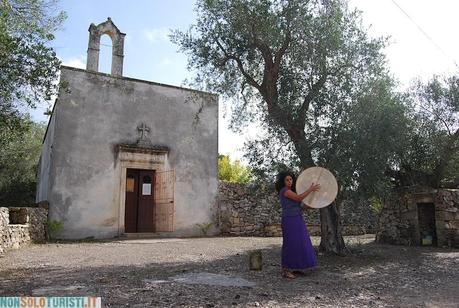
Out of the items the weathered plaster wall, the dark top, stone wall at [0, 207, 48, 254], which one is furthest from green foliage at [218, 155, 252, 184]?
the dark top

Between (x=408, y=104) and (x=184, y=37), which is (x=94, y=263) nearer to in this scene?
(x=184, y=37)

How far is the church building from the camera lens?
1291cm

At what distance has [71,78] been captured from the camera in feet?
44.0

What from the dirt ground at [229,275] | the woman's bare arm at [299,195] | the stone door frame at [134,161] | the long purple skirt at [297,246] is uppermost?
the stone door frame at [134,161]

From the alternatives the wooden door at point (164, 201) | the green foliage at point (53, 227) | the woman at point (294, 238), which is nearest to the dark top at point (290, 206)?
Result: the woman at point (294, 238)

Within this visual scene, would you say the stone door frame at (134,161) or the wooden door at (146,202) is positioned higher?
the stone door frame at (134,161)

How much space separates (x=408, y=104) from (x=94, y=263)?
8067 mm

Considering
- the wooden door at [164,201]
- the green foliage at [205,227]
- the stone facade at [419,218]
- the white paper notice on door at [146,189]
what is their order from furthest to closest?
the green foliage at [205,227]
the white paper notice on door at [146,189]
the wooden door at [164,201]
the stone facade at [419,218]

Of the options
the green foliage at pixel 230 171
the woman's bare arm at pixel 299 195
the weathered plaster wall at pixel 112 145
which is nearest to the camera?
the woman's bare arm at pixel 299 195

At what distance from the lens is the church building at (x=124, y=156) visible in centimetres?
1291

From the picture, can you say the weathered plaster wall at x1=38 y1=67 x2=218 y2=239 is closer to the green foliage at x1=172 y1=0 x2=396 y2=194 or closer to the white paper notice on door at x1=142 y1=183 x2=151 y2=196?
the white paper notice on door at x1=142 y1=183 x2=151 y2=196

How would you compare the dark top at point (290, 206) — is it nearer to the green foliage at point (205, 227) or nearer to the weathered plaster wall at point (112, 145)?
the weathered plaster wall at point (112, 145)

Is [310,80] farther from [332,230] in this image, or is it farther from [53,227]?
[53,227]

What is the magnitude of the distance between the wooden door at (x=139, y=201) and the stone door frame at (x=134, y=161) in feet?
1.65
